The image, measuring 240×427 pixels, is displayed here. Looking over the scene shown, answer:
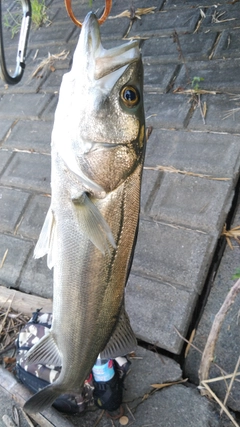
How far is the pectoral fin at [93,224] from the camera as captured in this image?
5.34 ft

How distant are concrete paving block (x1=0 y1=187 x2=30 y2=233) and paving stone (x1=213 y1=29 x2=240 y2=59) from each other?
2297 millimetres

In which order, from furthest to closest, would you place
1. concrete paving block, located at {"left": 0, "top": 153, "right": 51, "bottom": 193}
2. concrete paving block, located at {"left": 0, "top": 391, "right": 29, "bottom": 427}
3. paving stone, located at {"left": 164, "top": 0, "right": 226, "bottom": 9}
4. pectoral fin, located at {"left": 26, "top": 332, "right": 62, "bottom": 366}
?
paving stone, located at {"left": 164, "top": 0, "right": 226, "bottom": 9} < concrete paving block, located at {"left": 0, "top": 153, "right": 51, "bottom": 193} < concrete paving block, located at {"left": 0, "top": 391, "right": 29, "bottom": 427} < pectoral fin, located at {"left": 26, "top": 332, "right": 62, "bottom": 366}

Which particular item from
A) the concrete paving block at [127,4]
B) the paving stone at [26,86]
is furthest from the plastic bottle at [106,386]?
the concrete paving block at [127,4]

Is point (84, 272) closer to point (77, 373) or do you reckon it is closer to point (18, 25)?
point (77, 373)

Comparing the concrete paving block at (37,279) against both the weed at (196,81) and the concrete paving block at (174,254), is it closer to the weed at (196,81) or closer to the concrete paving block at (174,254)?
the concrete paving block at (174,254)

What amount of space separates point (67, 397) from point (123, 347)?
2.11 feet

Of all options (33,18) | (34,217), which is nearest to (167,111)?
(34,217)

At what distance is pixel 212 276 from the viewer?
2725 mm

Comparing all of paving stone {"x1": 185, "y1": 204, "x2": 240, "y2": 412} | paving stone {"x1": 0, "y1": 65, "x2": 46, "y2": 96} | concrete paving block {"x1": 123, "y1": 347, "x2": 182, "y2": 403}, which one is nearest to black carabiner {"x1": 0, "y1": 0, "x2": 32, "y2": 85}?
paving stone {"x1": 0, "y1": 65, "x2": 46, "y2": 96}

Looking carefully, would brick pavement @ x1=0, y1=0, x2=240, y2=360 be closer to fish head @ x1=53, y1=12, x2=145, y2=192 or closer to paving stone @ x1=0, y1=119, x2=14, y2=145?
paving stone @ x1=0, y1=119, x2=14, y2=145

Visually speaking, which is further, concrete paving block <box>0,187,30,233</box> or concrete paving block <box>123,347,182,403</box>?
concrete paving block <box>0,187,30,233</box>

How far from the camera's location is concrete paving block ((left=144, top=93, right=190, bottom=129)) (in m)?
3.59

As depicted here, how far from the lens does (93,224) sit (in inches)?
64.1

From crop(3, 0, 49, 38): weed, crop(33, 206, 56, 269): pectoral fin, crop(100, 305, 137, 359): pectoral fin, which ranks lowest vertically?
crop(100, 305, 137, 359): pectoral fin
